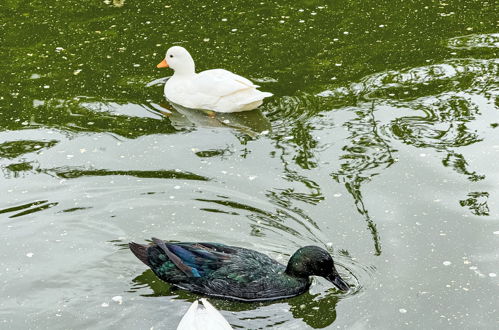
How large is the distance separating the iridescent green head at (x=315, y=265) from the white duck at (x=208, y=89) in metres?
2.81

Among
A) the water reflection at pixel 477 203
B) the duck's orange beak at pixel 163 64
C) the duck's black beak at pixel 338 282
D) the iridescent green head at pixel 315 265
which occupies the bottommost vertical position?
the duck's black beak at pixel 338 282

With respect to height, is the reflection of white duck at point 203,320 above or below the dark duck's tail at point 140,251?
below

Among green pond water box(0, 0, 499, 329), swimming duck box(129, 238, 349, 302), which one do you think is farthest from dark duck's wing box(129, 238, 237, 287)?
green pond water box(0, 0, 499, 329)

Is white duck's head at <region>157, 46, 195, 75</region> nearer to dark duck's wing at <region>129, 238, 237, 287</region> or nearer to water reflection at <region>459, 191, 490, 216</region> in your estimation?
dark duck's wing at <region>129, 238, 237, 287</region>

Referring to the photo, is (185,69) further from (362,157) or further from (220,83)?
(362,157)

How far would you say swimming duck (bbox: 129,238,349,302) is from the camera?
5805mm

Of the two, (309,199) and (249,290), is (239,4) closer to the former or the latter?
(309,199)

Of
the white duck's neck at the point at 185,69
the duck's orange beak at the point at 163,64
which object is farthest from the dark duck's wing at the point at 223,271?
the duck's orange beak at the point at 163,64

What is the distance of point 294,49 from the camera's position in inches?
390

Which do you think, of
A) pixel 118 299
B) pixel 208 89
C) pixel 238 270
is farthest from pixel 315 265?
pixel 208 89

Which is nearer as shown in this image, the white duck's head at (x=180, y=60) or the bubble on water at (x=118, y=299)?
the bubble on water at (x=118, y=299)

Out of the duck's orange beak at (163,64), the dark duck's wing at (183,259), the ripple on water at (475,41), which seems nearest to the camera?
the dark duck's wing at (183,259)

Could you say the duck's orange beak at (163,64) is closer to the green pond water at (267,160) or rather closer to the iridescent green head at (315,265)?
the green pond water at (267,160)

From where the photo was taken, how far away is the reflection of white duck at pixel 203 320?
199 inches
